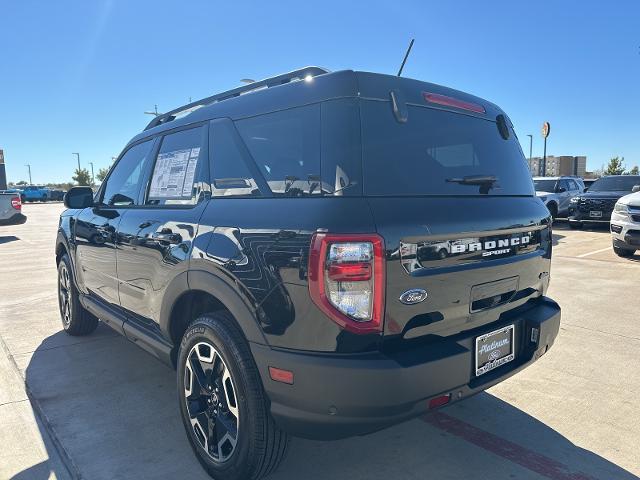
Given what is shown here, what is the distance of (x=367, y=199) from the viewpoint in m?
2.01

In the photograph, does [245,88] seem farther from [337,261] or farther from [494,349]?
[494,349]

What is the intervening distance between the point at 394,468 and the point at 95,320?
138 inches

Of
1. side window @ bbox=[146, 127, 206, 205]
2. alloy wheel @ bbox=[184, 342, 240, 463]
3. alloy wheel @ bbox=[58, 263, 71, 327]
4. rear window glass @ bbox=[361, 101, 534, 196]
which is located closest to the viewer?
rear window glass @ bbox=[361, 101, 534, 196]

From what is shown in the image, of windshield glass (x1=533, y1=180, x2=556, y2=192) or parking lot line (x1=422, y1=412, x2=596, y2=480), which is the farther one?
windshield glass (x1=533, y1=180, x2=556, y2=192)

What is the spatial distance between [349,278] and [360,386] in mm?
422

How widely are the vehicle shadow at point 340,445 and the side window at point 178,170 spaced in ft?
4.65

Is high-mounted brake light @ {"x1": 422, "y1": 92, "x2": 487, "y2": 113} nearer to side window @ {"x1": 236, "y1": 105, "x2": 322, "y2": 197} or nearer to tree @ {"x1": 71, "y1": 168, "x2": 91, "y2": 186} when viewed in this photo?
side window @ {"x1": 236, "y1": 105, "x2": 322, "y2": 197}

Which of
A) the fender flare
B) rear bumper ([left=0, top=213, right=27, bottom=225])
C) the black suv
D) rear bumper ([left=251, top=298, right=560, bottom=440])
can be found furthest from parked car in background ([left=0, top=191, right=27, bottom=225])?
rear bumper ([left=251, top=298, right=560, bottom=440])

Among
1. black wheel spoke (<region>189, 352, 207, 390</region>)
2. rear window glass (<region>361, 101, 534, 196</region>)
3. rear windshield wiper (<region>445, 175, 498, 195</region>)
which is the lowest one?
black wheel spoke (<region>189, 352, 207, 390</region>)

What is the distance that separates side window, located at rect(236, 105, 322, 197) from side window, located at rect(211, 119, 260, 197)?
65 millimetres

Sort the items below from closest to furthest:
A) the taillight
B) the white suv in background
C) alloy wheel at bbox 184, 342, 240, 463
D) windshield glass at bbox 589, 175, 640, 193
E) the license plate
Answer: the taillight → the license plate → alloy wheel at bbox 184, 342, 240, 463 → the white suv in background → windshield glass at bbox 589, 175, 640, 193

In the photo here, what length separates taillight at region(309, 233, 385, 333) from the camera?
1909 mm

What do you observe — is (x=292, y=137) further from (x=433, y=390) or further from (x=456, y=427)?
(x=456, y=427)

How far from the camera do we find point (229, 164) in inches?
102
